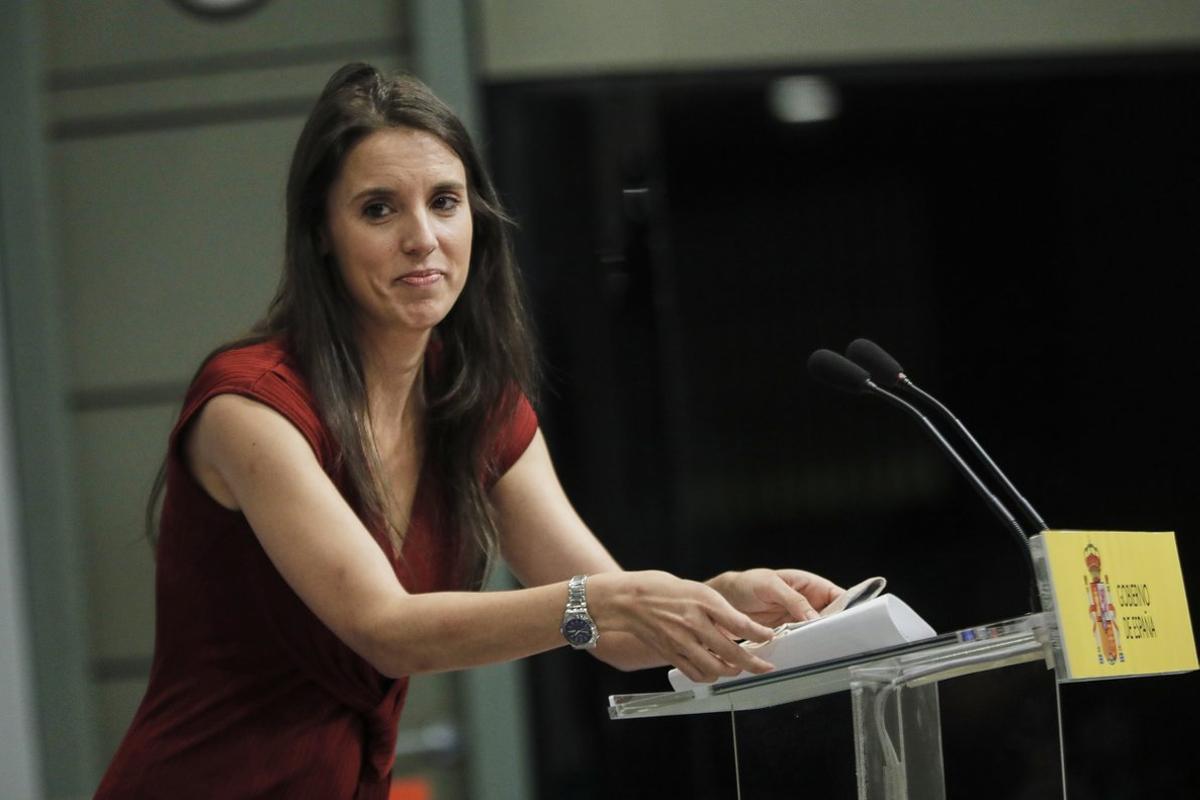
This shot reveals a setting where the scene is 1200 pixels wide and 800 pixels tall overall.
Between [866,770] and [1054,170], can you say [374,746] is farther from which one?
[1054,170]

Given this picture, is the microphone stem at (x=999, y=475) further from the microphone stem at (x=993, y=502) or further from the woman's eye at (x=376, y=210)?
the woman's eye at (x=376, y=210)

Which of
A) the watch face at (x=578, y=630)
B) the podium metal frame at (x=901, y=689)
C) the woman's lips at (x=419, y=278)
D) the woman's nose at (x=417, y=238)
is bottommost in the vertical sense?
the podium metal frame at (x=901, y=689)

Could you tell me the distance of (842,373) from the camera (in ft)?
5.03

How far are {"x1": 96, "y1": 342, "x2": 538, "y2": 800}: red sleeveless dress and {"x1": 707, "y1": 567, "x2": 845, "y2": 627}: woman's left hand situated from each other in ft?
1.34

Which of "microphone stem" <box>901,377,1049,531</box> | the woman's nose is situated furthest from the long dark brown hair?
"microphone stem" <box>901,377,1049,531</box>

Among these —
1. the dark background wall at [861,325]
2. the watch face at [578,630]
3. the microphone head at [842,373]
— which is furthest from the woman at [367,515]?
A: the dark background wall at [861,325]

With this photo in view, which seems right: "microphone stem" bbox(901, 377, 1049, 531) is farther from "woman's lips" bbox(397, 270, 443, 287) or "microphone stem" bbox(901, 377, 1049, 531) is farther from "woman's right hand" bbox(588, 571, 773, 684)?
"woman's lips" bbox(397, 270, 443, 287)

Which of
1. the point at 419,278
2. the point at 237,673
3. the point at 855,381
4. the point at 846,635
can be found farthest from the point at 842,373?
the point at 237,673

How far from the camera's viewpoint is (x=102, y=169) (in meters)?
3.66

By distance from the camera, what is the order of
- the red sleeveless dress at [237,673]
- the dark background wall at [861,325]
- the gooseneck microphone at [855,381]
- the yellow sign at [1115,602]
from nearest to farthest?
1. the yellow sign at [1115,602]
2. the gooseneck microphone at [855,381]
3. the red sleeveless dress at [237,673]
4. the dark background wall at [861,325]

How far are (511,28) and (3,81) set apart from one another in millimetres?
1254

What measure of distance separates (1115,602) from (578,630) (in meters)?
0.48

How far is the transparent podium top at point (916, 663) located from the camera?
123cm

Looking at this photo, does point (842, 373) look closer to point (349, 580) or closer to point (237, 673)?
point (349, 580)
